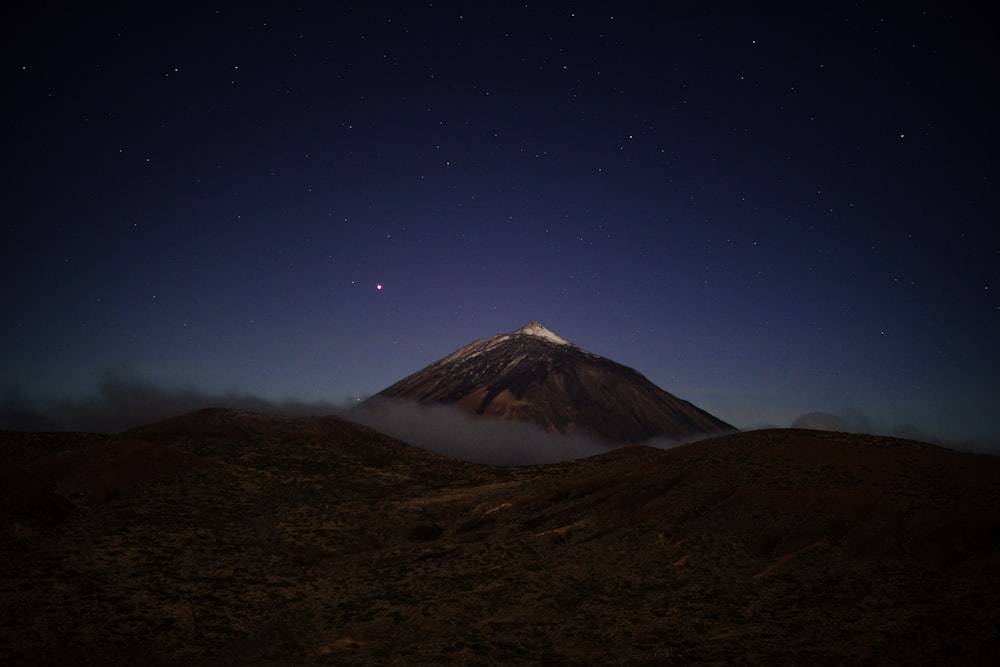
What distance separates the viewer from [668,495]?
34.0 meters

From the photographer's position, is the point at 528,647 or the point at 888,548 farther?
the point at 888,548

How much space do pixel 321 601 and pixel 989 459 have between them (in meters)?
36.2

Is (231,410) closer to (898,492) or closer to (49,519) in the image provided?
(49,519)

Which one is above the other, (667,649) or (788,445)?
(788,445)

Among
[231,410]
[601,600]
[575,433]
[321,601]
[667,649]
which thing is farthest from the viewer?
[575,433]

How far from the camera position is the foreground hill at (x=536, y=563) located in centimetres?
1884

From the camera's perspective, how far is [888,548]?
23.5 metres

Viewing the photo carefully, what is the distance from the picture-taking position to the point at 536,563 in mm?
28375

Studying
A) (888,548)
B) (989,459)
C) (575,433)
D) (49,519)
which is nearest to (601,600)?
(888,548)

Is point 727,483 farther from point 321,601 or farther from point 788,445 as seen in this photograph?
point 321,601

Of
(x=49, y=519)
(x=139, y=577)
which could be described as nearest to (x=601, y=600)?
(x=139, y=577)

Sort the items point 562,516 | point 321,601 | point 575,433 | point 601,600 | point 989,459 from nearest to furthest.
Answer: point 601,600
point 321,601
point 989,459
point 562,516
point 575,433

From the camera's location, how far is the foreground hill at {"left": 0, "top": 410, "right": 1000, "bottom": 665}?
18844mm

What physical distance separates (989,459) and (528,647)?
2963 cm
